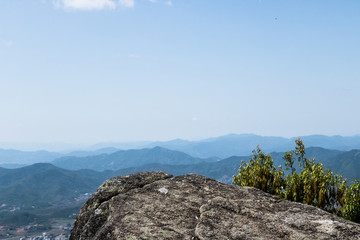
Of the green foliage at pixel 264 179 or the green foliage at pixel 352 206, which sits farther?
the green foliage at pixel 264 179

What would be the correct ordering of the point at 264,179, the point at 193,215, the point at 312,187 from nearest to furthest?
the point at 193,215 < the point at 312,187 < the point at 264,179

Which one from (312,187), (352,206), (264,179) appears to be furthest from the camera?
(264,179)

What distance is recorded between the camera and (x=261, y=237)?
11.6m

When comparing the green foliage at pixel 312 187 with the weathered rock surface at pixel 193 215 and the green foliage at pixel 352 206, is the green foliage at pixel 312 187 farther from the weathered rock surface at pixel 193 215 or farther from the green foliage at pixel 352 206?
the weathered rock surface at pixel 193 215

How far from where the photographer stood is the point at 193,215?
45.1 feet

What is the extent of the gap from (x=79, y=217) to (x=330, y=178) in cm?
2767

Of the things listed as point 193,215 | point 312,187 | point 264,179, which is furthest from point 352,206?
point 193,215

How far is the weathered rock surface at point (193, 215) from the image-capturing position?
469 inches

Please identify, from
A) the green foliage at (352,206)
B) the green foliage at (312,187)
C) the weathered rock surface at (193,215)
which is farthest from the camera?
the green foliage at (352,206)

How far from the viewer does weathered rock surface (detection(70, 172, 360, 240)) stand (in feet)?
39.1

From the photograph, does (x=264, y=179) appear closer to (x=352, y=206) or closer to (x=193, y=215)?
(x=352, y=206)

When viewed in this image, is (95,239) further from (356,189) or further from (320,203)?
(356,189)

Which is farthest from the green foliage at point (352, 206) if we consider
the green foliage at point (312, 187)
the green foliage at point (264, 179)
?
the green foliage at point (264, 179)

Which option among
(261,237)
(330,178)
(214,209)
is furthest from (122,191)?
(330,178)
